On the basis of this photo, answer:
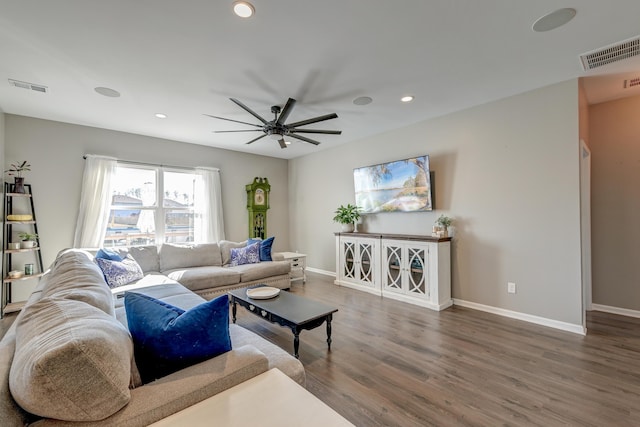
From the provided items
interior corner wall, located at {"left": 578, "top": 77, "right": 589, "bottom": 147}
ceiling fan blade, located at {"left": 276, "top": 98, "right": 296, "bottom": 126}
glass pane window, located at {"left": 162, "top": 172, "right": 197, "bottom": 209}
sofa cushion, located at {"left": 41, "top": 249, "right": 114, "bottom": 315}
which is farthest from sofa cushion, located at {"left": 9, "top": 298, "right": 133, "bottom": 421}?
glass pane window, located at {"left": 162, "top": 172, "right": 197, "bottom": 209}

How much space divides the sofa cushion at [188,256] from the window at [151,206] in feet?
2.90

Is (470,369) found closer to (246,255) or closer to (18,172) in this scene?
(246,255)

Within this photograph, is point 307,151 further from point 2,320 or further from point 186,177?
point 2,320

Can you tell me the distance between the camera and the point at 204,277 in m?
3.78

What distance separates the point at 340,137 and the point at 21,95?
14.0 feet

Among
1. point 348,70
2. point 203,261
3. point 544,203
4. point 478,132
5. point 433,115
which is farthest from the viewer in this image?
point 203,261

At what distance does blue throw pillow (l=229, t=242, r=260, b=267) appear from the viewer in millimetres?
4535

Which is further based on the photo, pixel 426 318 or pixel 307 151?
pixel 307 151

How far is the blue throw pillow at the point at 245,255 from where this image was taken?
4535 mm

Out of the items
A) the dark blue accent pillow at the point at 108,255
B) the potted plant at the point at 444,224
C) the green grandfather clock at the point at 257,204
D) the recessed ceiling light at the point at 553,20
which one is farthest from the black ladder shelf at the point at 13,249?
the recessed ceiling light at the point at 553,20

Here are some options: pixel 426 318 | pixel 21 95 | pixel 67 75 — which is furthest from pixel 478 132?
pixel 21 95

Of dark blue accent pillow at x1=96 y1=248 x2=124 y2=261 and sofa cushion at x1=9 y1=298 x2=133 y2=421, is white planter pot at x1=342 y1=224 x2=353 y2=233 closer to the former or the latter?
dark blue accent pillow at x1=96 y1=248 x2=124 y2=261

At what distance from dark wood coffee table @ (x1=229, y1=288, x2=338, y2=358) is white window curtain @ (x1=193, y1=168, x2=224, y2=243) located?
2.75 metres

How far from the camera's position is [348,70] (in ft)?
8.93
